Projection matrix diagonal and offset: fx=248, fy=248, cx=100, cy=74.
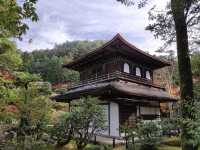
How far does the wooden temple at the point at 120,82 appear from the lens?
1878 centimetres

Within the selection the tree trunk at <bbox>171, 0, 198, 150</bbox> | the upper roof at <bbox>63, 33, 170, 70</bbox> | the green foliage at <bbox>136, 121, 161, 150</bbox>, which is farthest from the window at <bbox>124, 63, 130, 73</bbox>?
the tree trunk at <bbox>171, 0, 198, 150</bbox>

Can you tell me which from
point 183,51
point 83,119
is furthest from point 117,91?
point 183,51

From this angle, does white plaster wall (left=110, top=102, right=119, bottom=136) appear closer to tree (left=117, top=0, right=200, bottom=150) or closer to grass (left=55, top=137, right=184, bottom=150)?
grass (left=55, top=137, right=184, bottom=150)

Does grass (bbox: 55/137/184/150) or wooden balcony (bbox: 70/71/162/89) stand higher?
wooden balcony (bbox: 70/71/162/89)

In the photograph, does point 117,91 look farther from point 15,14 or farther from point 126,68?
point 15,14

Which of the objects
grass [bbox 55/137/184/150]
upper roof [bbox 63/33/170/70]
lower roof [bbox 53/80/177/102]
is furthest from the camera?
upper roof [bbox 63/33/170/70]

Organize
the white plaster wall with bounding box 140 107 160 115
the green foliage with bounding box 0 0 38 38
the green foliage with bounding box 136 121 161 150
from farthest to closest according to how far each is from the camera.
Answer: the white plaster wall with bounding box 140 107 160 115 → the green foliage with bounding box 136 121 161 150 → the green foliage with bounding box 0 0 38 38

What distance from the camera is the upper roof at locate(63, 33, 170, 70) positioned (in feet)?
65.4

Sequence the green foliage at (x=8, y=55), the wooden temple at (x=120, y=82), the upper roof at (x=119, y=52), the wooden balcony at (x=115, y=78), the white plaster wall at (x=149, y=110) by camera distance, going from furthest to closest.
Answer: the white plaster wall at (x=149, y=110) → the wooden balcony at (x=115, y=78) → the upper roof at (x=119, y=52) → the wooden temple at (x=120, y=82) → the green foliage at (x=8, y=55)

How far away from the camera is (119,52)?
20891mm

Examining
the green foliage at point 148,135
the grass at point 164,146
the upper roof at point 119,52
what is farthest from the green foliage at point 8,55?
the green foliage at point 148,135

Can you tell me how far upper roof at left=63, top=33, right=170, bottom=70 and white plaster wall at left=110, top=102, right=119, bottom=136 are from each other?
15.0ft

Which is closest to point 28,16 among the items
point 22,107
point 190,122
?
point 190,122

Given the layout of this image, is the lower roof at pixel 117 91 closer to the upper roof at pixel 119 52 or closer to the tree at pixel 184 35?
the upper roof at pixel 119 52
